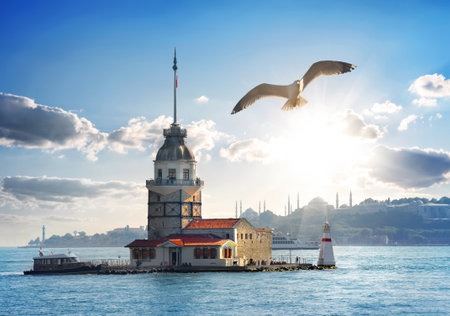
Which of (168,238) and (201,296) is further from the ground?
(168,238)

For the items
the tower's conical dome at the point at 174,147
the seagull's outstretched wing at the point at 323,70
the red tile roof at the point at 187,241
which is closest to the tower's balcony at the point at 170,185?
the tower's conical dome at the point at 174,147

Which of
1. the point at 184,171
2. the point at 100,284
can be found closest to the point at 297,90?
the point at 100,284

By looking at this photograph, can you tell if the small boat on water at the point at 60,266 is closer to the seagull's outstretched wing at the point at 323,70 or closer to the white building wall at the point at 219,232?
the white building wall at the point at 219,232

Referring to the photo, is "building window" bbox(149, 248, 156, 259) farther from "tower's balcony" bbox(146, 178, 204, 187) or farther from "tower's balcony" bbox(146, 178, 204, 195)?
"tower's balcony" bbox(146, 178, 204, 187)

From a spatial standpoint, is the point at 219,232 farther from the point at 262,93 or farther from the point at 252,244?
the point at 262,93

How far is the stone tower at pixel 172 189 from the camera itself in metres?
79.6

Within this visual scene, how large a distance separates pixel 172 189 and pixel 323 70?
2244 inches

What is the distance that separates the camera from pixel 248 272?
74.5 m

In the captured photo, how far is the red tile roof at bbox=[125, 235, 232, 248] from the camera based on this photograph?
7377 cm

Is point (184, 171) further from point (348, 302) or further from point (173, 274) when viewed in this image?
point (348, 302)

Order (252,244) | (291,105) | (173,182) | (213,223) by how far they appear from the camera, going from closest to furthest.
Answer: (291,105)
(213,223)
(173,182)
(252,244)

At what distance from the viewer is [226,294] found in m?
55.1

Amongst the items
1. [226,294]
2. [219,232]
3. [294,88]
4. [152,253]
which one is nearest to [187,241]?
[219,232]

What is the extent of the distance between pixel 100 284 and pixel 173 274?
853cm
